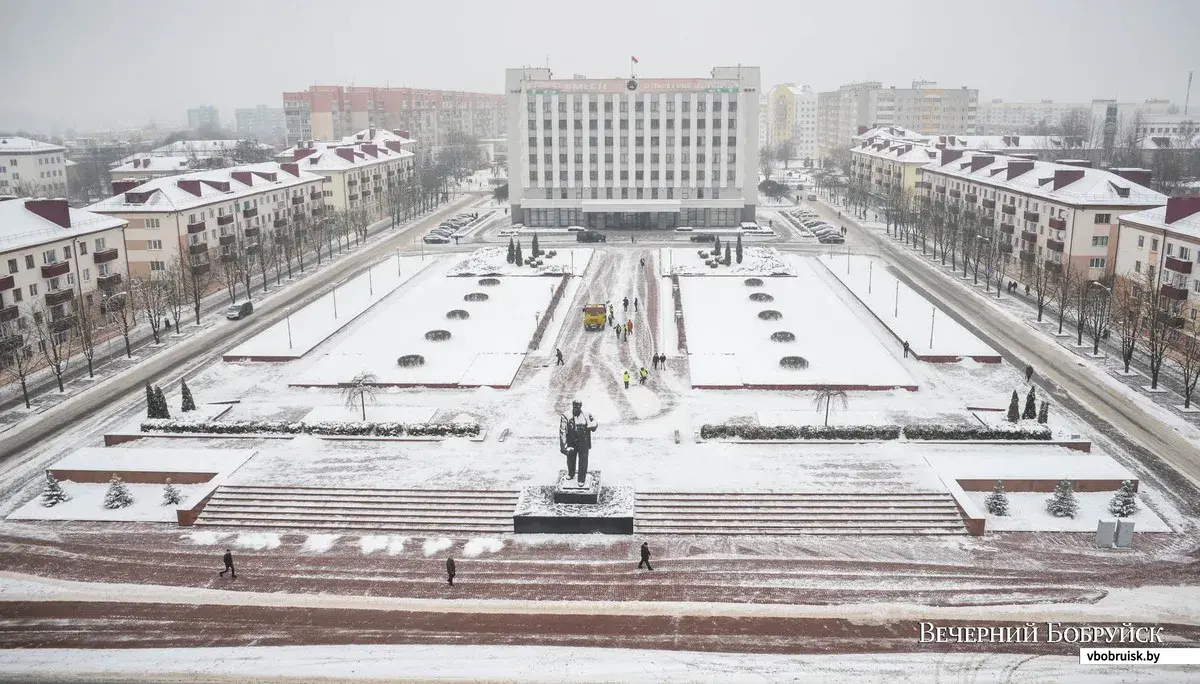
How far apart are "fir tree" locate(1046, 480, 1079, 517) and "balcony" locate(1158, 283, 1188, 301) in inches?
1005

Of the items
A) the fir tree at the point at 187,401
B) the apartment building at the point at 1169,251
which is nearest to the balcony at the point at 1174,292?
the apartment building at the point at 1169,251

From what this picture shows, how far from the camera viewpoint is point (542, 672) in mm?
22562

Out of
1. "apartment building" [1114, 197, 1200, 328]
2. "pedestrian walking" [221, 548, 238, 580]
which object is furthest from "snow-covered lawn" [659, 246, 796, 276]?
"pedestrian walking" [221, 548, 238, 580]

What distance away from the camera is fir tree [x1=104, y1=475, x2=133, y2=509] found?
32562 millimetres

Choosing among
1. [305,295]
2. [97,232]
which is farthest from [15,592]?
[305,295]

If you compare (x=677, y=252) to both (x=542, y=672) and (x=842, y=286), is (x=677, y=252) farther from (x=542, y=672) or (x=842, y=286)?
(x=542, y=672)

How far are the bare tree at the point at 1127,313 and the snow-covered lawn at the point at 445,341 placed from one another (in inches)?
1399

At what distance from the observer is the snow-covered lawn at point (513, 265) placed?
75062 mm

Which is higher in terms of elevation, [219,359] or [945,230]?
[945,230]

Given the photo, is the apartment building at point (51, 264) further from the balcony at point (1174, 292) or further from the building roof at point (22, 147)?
the building roof at point (22, 147)

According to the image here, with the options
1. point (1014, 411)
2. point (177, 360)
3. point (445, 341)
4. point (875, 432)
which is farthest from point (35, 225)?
point (1014, 411)

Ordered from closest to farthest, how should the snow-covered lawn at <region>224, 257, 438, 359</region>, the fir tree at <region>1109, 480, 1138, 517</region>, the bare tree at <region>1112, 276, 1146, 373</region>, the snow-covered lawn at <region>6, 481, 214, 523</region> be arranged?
the fir tree at <region>1109, 480, 1138, 517</region> < the snow-covered lawn at <region>6, 481, 214, 523</region> < the bare tree at <region>1112, 276, 1146, 373</region> < the snow-covered lawn at <region>224, 257, 438, 359</region>

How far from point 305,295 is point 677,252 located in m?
37.5

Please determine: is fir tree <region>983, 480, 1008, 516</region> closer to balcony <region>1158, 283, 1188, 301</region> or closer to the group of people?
the group of people
